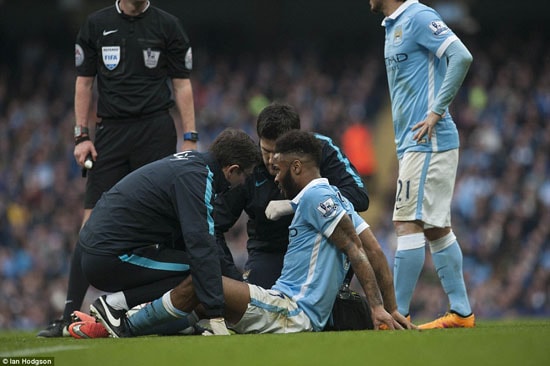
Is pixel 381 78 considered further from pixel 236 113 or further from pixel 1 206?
pixel 1 206

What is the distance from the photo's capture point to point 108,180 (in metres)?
7.65

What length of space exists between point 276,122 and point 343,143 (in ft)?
41.0

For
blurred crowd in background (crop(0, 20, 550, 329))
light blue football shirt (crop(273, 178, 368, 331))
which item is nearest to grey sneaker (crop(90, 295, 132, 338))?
light blue football shirt (crop(273, 178, 368, 331))

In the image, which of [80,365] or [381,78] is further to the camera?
[381,78]

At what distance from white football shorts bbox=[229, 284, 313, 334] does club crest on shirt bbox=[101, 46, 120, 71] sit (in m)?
2.27

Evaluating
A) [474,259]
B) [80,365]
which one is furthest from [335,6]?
[80,365]

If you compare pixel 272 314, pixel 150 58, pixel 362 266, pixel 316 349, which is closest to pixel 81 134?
pixel 150 58

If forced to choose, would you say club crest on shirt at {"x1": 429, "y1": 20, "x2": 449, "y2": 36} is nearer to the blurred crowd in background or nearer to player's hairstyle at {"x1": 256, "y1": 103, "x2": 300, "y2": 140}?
player's hairstyle at {"x1": 256, "y1": 103, "x2": 300, "y2": 140}

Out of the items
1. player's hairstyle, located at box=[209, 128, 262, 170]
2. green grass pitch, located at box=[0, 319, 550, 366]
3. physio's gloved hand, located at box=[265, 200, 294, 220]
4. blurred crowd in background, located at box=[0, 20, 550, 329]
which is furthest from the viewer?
blurred crowd in background, located at box=[0, 20, 550, 329]

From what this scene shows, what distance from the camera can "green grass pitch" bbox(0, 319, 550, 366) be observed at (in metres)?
4.65

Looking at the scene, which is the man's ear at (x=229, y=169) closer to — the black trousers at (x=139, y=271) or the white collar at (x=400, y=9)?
the black trousers at (x=139, y=271)

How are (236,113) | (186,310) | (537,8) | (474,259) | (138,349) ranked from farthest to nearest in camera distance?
(537,8)
(236,113)
(474,259)
(186,310)
(138,349)

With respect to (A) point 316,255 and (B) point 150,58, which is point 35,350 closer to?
(A) point 316,255

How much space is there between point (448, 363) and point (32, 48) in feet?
67.6
